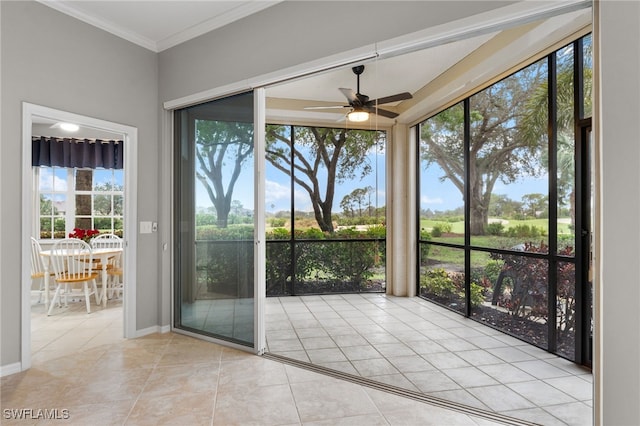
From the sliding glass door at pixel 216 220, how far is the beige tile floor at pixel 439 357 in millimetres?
596

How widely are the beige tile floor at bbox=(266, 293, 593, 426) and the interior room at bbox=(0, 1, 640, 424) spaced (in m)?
0.02

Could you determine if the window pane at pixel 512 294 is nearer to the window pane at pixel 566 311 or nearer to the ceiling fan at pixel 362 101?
the window pane at pixel 566 311

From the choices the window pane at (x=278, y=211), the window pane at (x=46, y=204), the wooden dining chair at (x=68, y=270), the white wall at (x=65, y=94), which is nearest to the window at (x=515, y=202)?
the window pane at (x=278, y=211)

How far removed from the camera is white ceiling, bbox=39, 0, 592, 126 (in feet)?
9.15

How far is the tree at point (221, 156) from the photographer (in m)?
3.22

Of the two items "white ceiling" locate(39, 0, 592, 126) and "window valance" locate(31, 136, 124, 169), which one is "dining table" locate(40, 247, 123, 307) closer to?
"window valance" locate(31, 136, 124, 169)

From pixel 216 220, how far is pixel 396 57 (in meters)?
2.33

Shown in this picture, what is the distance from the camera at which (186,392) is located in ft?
7.77

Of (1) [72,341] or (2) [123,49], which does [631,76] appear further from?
(1) [72,341]

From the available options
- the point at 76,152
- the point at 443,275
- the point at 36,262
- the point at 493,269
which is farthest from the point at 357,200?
the point at 76,152

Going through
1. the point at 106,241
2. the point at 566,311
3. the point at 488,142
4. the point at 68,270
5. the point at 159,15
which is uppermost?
the point at 159,15

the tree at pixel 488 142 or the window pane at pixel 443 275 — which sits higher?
the tree at pixel 488 142

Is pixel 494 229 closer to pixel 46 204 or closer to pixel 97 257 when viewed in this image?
pixel 97 257

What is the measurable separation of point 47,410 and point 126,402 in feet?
1.44
